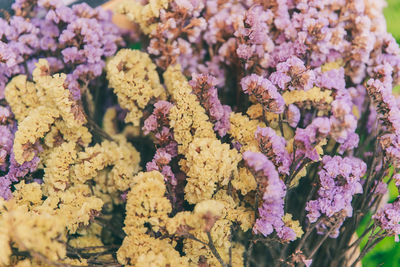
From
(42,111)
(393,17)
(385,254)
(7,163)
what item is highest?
(393,17)

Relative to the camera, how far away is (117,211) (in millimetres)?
689

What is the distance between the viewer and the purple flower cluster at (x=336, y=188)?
50 centimetres

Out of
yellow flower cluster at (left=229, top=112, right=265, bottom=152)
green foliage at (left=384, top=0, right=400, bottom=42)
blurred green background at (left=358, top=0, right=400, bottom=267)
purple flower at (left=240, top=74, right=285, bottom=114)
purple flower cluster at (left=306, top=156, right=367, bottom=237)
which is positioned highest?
green foliage at (left=384, top=0, right=400, bottom=42)

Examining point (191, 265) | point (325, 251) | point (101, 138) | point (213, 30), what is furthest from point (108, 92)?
point (325, 251)

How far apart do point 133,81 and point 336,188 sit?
0.35 metres

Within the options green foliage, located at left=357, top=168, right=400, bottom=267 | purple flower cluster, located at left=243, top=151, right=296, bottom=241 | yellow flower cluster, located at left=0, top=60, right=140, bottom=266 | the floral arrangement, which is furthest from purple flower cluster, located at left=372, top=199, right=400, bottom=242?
yellow flower cluster, located at left=0, top=60, right=140, bottom=266

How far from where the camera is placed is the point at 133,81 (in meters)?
0.59

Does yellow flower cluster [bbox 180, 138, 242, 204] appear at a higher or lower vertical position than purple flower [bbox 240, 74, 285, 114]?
lower

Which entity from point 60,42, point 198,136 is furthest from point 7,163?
point 198,136

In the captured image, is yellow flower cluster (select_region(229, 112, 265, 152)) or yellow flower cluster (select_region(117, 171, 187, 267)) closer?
yellow flower cluster (select_region(117, 171, 187, 267))

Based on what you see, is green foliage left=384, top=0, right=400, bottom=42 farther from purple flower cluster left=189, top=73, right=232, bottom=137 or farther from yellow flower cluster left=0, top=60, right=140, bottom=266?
yellow flower cluster left=0, top=60, right=140, bottom=266

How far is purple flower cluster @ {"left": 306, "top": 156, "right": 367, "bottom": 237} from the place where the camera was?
0.50 m

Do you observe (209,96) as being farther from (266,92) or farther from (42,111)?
(42,111)

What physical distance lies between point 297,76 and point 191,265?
31cm
